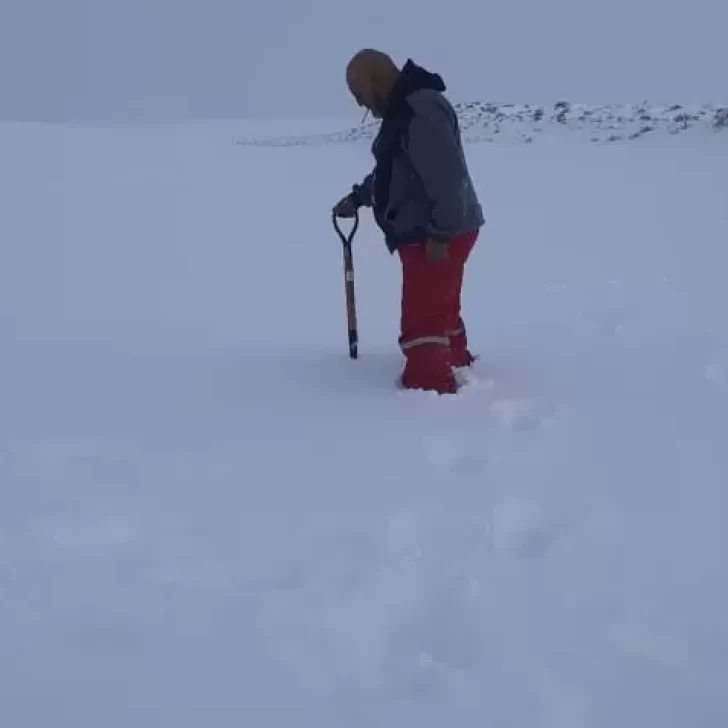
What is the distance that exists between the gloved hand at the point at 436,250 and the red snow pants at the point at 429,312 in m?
0.06

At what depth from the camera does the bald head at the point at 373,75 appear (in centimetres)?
404

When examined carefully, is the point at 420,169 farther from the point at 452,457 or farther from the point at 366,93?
the point at 452,457

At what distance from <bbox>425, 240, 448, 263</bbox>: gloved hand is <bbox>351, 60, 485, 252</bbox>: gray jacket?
0.04 metres

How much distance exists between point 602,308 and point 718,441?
7.99 ft

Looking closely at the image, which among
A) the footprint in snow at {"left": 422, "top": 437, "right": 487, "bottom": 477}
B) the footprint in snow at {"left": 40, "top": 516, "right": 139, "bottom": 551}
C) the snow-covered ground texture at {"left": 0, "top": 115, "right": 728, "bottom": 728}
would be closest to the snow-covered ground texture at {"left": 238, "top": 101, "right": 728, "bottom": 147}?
the snow-covered ground texture at {"left": 0, "top": 115, "right": 728, "bottom": 728}

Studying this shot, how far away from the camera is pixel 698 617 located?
2592 mm

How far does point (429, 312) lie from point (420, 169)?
27.3 inches

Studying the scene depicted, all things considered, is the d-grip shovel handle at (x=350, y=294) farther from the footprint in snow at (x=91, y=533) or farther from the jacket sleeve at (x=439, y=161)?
the footprint in snow at (x=91, y=533)

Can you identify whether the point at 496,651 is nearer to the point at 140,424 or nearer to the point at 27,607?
the point at 27,607

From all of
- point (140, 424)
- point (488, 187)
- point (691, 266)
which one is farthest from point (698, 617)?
point (488, 187)

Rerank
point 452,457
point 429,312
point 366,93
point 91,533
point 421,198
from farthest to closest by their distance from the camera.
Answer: point 429,312 < point 421,198 < point 366,93 < point 452,457 < point 91,533

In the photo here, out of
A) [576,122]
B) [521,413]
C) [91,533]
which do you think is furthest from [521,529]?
[576,122]

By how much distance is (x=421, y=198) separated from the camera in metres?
4.21

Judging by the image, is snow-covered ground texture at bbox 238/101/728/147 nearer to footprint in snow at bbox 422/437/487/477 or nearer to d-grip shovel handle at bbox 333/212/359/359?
d-grip shovel handle at bbox 333/212/359/359
